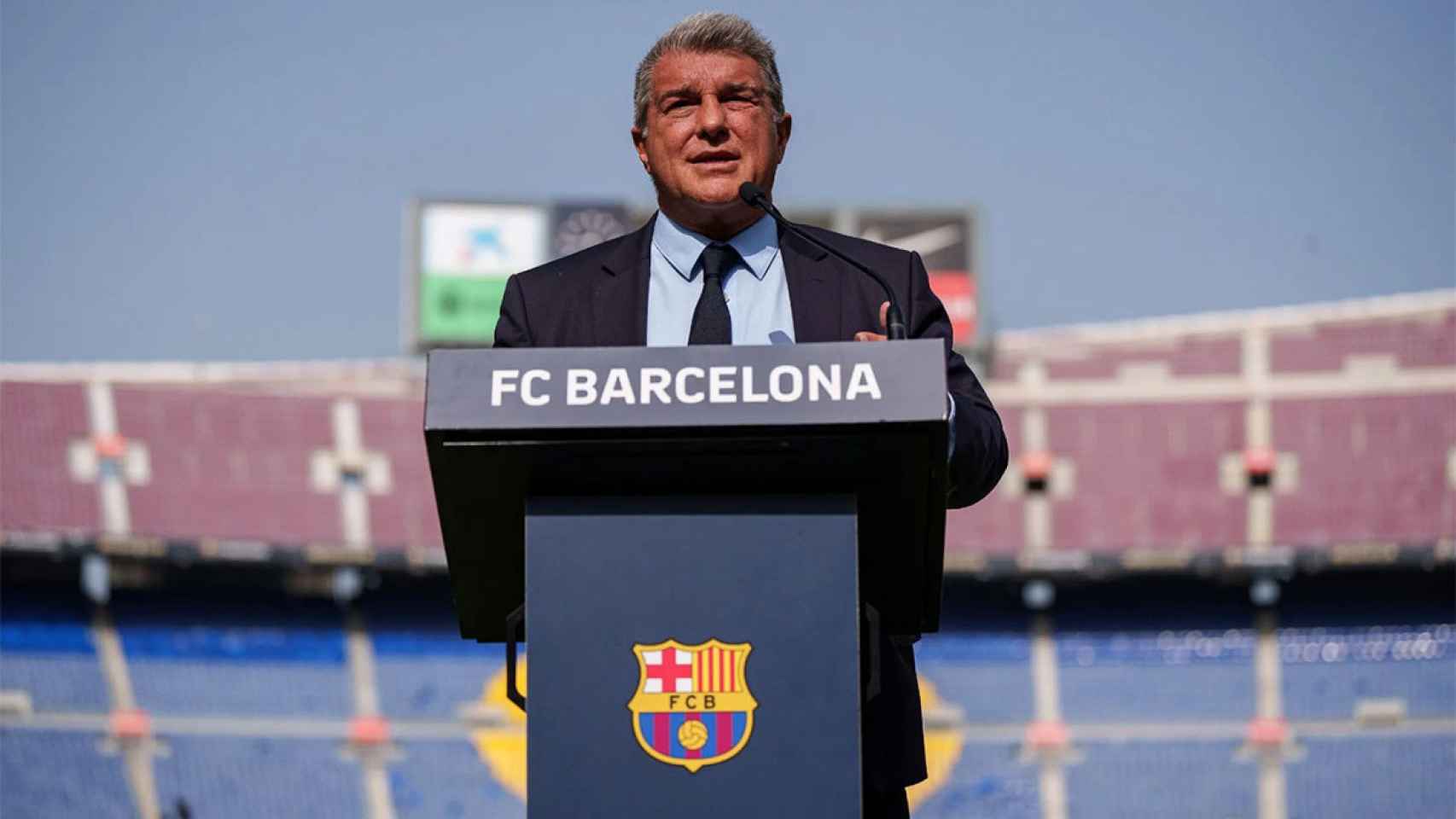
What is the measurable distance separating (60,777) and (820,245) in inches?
723

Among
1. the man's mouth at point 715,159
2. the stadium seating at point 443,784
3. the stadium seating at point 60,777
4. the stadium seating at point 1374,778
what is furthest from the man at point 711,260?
the stadium seating at point 60,777

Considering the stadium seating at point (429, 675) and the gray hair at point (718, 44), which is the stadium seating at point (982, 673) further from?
the gray hair at point (718, 44)

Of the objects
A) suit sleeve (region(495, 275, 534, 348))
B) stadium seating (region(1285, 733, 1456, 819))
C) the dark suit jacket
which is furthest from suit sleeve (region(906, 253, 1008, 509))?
stadium seating (region(1285, 733, 1456, 819))

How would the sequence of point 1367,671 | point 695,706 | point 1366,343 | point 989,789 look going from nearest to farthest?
point 695,706 < point 989,789 < point 1367,671 < point 1366,343

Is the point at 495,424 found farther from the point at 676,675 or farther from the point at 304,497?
the point at 304,497

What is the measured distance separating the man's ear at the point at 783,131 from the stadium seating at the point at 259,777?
17.0 metres

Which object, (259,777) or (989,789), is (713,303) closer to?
(989,789)

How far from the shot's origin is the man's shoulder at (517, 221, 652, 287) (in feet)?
7.96

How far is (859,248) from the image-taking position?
242 centimetres

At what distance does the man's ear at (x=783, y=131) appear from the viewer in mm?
2496

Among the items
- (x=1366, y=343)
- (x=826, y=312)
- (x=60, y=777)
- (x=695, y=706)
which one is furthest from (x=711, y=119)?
(x=1366, y=343)

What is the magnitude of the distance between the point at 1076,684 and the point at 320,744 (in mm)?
7387

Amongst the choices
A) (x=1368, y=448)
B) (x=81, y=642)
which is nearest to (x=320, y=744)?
(x=81, y=642)

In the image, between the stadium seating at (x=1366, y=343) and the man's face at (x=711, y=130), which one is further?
the stadium seating at (x=1366, y=343)
